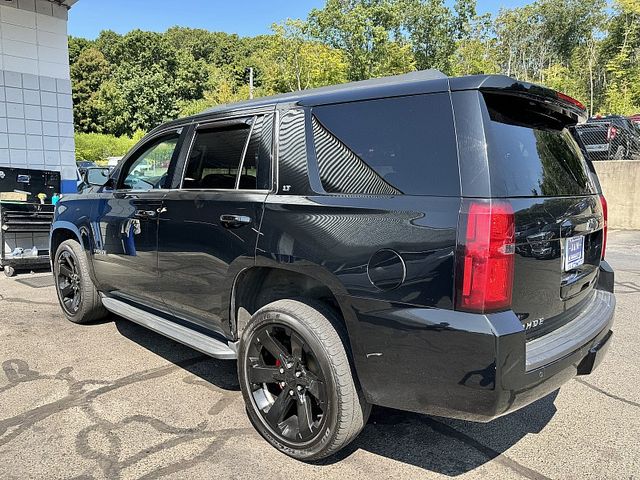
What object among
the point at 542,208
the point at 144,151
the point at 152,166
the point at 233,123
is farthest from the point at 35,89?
the point at 542,208

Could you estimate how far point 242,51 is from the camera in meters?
70.8

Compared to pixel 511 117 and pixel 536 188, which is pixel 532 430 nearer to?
pixel 536 188

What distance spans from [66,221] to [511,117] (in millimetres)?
4267

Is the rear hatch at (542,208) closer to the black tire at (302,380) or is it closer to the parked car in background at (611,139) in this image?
the black tire at (302,380)

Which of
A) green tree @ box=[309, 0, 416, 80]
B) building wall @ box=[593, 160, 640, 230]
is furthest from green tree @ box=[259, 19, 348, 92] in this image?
building wall @ box=[593, 160, 640, 230]

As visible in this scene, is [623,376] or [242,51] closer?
[623,376]

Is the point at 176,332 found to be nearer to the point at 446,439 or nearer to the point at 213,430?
the point at 213,430

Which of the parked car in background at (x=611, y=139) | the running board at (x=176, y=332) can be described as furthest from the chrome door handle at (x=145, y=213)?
the parked car in background at (x=611, y=139)

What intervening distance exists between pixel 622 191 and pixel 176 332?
44.3ft

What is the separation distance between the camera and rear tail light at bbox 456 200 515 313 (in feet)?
6.96

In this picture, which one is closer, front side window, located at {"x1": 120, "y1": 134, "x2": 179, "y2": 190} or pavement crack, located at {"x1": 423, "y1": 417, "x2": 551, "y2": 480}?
pavement crack, located at {"x1": 423, "y1": 417, "x2": 551, "y2": 480}

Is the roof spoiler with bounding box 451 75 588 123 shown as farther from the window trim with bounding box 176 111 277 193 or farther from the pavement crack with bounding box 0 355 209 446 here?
the pavement crack with bounding box 0 355 209 446

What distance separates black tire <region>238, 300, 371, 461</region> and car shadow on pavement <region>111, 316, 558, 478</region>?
0.25 metres

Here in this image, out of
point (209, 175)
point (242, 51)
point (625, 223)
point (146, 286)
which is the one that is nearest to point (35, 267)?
point (146, 286)
